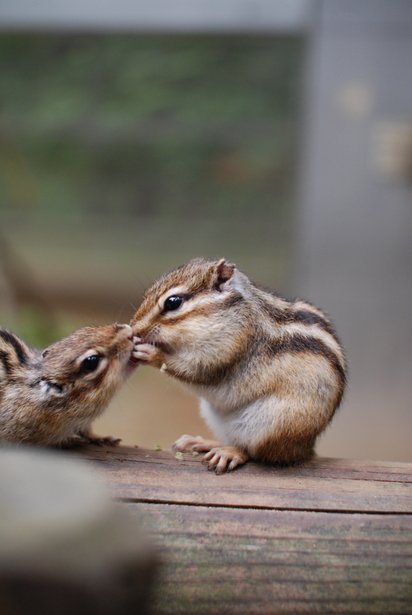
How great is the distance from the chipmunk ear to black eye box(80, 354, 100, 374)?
1.66ft

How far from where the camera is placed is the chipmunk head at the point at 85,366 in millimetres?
2719

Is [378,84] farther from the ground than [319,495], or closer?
farther from the ground

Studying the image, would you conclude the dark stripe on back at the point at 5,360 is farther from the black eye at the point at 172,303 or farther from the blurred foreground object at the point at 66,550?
the blurred foreground object at the point at 66,550

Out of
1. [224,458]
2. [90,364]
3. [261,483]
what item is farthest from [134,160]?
[261,483]

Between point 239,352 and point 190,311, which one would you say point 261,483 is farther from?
point 190,311

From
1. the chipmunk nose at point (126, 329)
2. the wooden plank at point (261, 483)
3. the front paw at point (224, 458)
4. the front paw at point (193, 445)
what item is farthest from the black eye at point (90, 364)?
the front paw at point (224, 458)

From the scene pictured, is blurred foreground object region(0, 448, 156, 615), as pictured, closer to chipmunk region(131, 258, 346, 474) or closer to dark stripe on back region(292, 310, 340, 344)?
chipmunk region(131, 258, 346, 474)

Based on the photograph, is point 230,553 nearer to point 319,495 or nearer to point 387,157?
point 319,495

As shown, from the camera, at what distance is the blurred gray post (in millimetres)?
6371

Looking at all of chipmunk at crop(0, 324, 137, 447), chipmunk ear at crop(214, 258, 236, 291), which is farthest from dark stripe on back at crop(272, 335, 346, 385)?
chipmunk at crop(0, 324, 137, 447)

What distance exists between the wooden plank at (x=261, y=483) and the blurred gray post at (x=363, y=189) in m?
4.24

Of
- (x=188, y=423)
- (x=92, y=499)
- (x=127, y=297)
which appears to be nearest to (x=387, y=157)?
(x=188, y=423)

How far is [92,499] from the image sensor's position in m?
1.20

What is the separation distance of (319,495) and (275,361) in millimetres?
623
